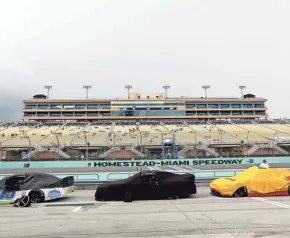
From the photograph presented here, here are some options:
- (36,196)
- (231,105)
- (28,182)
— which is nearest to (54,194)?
(36,196)

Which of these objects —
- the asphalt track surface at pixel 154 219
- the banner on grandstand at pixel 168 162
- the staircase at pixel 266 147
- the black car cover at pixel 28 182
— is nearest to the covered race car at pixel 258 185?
Answer: the asphalt track surface at pixel 154 219

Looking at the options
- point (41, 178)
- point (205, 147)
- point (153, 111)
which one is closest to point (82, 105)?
point (153, 111)

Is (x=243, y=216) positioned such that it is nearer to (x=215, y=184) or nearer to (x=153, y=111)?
(x=215, y=184)

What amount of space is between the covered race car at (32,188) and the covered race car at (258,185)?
7.01 m

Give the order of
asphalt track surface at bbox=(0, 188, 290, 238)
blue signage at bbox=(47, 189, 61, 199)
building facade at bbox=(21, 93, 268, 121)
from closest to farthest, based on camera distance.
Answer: asphalt track surface at bbox=(0, 188, 290, 238) → blue signage at bbox=(47, 189, 61, 199) → building facade at bbox=(21, 93, 268, 121)

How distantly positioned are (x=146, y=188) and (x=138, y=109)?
8451 centimetres

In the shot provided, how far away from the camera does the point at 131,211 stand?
346 inches

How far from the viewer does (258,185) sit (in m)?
11.3

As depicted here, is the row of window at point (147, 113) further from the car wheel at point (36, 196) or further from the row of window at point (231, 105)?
the car wheel at point (36, 196)

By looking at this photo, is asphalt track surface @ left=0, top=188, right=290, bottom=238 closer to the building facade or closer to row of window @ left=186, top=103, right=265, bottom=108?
the building facade

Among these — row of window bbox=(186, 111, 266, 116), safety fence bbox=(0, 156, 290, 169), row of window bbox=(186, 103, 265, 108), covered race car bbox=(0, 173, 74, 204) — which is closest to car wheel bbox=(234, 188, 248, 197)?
covered race car bbox=(0, 173, 74, 204)

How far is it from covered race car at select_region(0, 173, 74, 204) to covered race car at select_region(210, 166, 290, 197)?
7006mm

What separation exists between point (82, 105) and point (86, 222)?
9266cm

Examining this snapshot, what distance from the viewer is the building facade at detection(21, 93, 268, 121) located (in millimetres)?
94750
